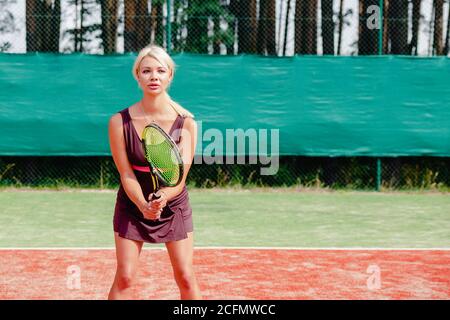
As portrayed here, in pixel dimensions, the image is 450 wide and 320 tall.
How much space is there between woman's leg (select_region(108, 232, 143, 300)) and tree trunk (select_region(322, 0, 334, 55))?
35.1 ft

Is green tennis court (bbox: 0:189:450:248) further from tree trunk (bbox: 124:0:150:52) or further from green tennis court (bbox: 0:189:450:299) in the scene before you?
tree trunk (bbox: 124:0:150:52)

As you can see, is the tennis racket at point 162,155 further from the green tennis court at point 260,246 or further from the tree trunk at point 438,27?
the tree trunk at point 438,27

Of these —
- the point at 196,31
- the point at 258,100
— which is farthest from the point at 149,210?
the point at 196,31

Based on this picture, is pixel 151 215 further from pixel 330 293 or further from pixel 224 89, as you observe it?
pixel 224 89

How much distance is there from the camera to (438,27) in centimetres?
1455

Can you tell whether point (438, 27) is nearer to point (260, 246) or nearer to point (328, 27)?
point (328, 27)

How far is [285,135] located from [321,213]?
227 centimetres

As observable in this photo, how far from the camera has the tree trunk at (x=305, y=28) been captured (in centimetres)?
1365

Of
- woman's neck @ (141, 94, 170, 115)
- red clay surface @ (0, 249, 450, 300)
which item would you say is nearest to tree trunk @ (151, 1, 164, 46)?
red clay surface @ (0, 249, 450, 300)

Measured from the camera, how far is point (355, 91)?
1168 centimetres

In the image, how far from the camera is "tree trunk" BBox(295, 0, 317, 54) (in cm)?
1365

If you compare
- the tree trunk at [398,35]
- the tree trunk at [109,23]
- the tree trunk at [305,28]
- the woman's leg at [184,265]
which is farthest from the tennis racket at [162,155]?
the tree trunk at [398,35]

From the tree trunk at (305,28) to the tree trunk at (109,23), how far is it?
3.24 metres

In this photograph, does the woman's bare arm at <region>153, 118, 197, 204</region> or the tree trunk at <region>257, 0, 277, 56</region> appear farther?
the tree trunk at <region>257, 0, 277, 56</region>
